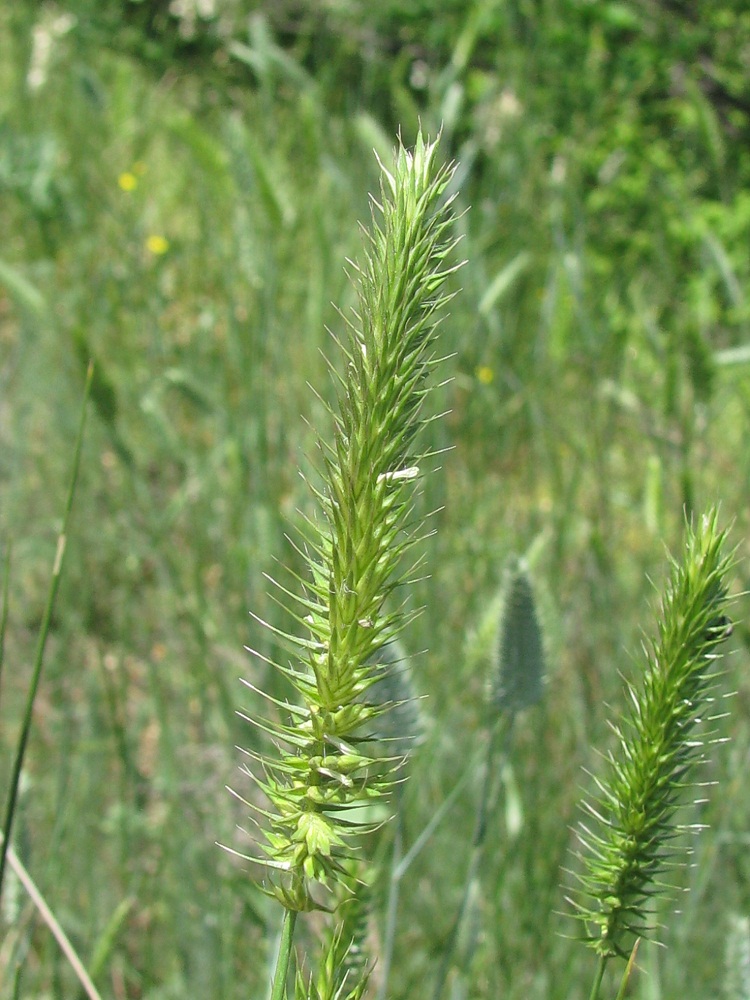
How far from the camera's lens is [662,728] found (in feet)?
1.49

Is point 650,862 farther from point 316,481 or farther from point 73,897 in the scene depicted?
point 316,481

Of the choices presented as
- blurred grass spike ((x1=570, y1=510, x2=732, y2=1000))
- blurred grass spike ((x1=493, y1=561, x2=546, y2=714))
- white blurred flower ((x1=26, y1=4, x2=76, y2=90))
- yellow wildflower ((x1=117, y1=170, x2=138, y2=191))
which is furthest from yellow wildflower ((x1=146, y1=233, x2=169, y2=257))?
blurred grass spike ((x1=570, y1=510, x2=732, y2=1000))

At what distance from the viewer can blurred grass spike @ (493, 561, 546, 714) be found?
2.70ft

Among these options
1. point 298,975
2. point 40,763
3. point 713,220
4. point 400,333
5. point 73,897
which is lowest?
point 73,897

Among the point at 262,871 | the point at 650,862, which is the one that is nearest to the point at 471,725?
the point at 262,871

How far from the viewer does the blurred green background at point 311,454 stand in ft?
3.67

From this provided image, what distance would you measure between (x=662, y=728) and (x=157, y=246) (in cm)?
219

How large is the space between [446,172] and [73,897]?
1080mm

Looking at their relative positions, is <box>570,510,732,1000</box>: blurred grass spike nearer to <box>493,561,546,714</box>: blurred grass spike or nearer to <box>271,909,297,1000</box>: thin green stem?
<box>271,909,297,1000</box>: thin green stem

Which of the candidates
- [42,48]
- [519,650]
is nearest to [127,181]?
[42,48]

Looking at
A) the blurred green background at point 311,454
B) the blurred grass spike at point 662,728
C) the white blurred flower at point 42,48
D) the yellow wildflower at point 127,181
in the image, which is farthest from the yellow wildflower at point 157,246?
the blurred grass spike at point 662,728

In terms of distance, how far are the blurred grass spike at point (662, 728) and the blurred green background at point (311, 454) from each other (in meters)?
0.08

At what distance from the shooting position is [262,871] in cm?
128

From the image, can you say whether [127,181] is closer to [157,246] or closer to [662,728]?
[157,246]
